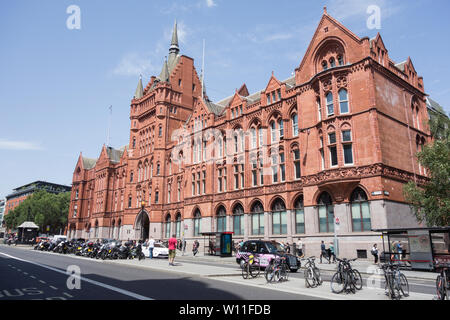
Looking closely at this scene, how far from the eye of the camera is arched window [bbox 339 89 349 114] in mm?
29297

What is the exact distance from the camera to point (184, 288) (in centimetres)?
1171

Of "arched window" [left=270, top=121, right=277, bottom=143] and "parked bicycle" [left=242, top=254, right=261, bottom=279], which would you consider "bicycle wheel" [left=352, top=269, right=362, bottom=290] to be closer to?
"parked bicycle" [left=242, top=254, right=261, bottom=279]

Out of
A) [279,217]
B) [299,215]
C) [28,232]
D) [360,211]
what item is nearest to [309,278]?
[360,211]

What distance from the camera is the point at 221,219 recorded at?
41.3 m

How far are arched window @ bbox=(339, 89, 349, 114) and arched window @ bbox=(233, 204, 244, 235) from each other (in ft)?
54.5

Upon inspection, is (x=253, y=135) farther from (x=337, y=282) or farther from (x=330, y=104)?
(x=337, y=282)

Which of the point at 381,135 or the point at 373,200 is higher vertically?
the point at 381,135

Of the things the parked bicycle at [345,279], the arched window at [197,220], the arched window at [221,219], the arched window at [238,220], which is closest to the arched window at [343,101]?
the arched window at [238,220]

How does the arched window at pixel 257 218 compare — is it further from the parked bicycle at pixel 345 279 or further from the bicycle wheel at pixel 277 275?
the parked bicycle at pixel 345 279

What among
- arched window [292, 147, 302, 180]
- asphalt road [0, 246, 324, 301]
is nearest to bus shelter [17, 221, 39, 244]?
arched window [292, 147, 302, 180]

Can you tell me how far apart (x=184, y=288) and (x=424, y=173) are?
30.0m

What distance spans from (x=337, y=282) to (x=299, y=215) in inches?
851
